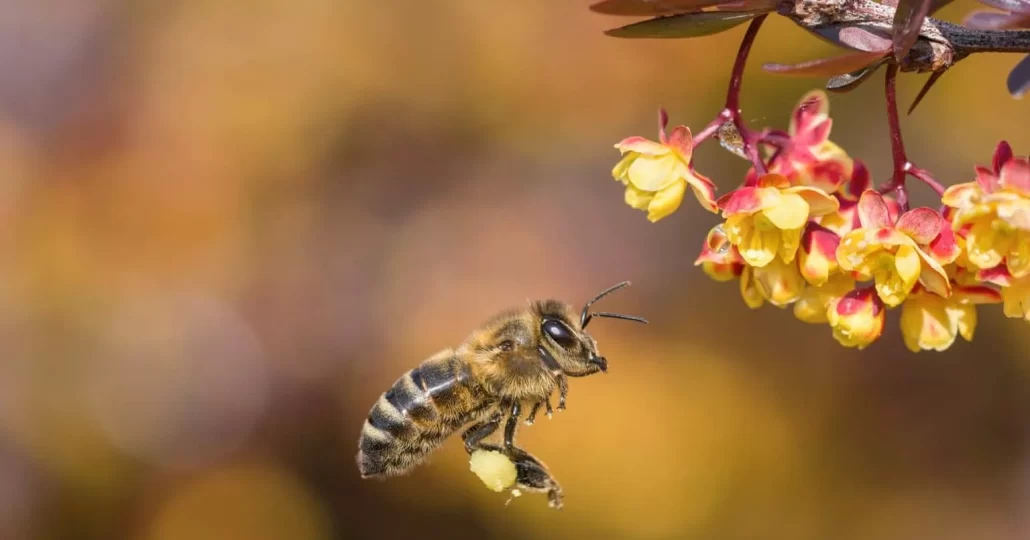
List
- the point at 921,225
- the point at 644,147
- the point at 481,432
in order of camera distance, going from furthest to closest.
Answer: the point at 481,432, the point at 644,147, the point at 921,225

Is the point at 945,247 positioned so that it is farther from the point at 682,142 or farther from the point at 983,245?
the point at 682,142

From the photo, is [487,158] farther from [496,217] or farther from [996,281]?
[996,281]

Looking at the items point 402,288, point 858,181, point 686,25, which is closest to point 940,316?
point 858,181

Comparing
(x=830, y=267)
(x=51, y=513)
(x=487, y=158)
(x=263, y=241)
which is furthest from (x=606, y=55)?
(x=830, y=267)

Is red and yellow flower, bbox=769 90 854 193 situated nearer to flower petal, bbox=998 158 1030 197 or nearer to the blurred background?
flower petal, bbox=998 158 1030 197

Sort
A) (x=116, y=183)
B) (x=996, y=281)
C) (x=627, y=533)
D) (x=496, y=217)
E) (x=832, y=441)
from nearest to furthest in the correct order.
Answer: (x=996, y=281)
(x=627, y=533)
(x=832, y=441)
(x=116, y=183)
(x=496, y=217)

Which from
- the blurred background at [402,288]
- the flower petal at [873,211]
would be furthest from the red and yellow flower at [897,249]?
the blurred background at [402,288]
